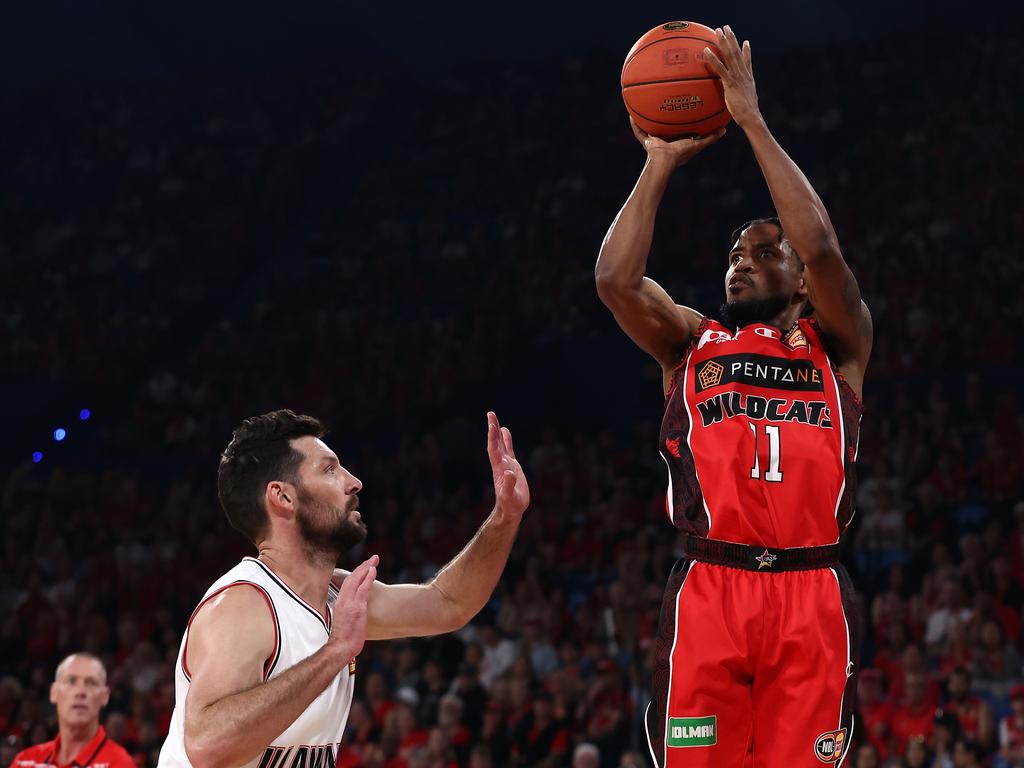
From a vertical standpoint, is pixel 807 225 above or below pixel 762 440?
above

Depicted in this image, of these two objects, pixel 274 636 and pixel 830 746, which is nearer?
pixel 274 636

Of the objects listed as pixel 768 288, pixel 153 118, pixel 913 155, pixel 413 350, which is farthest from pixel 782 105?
pixel 768 288

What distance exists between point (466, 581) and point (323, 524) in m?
0.62

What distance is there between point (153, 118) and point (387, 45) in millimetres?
4457

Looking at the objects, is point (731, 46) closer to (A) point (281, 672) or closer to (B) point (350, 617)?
(B) point (350, 617)

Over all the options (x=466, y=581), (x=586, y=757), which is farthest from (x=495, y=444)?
(x=586, y=757)

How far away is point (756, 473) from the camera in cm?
363

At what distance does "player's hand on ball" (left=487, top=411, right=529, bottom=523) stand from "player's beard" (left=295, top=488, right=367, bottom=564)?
48cm

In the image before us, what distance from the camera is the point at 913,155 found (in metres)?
16.2

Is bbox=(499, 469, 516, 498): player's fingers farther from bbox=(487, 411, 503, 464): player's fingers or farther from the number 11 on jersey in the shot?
the number 11 on jersey

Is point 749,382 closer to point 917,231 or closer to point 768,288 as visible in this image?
point 768,288

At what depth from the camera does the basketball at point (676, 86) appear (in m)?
3.87

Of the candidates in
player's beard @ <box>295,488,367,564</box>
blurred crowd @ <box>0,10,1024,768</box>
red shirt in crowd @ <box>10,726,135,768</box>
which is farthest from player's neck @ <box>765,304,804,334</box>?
blurred crowd @ <box>0,10,1024,768</box>

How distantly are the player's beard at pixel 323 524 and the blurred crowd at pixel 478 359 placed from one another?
15.5 ft
